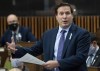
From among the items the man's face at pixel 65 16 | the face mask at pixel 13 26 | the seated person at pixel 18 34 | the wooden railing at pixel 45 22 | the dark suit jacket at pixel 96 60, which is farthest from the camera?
the wooden railing at pixel 45 22

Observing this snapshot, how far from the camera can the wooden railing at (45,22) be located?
10.0 m

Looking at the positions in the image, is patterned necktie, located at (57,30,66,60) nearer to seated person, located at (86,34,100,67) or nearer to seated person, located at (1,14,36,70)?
seated person, located at (86,34,100,67)

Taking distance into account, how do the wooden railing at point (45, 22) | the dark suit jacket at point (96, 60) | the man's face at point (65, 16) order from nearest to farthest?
the man's face at point (65, 16) → the dark suit jacket at point (96, 60) → the wooden railing at point (45, 22)

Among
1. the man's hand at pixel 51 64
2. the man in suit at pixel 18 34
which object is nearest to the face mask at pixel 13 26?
the man in suit at pixel 18 34

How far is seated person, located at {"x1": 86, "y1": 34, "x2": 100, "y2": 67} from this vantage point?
18.0ft

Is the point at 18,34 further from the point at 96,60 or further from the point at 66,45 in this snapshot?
the point at 66,45

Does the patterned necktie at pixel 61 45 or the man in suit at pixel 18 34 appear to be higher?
the patterned necktie at pixel 61 45

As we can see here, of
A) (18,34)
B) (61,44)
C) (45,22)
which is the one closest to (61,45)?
(61,44)

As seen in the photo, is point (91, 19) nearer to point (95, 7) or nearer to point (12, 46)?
point (95, 7)

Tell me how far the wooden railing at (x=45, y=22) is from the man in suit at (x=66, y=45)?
20.7 ft

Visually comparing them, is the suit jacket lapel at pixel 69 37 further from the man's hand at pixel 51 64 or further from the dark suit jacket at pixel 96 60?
the dark suit jacket at pixel 96 60

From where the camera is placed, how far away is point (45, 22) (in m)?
10.3

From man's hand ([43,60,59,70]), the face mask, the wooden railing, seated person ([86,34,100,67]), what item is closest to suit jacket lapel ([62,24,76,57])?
man's hand ([43,60,59,70])

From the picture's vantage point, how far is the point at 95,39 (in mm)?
6078
